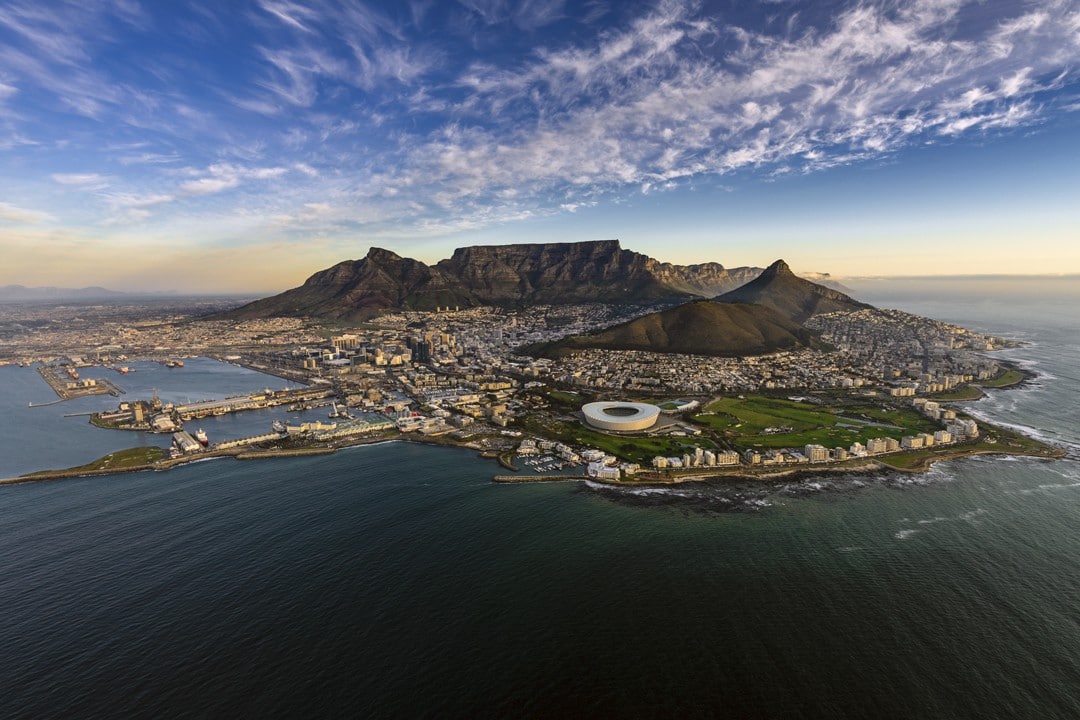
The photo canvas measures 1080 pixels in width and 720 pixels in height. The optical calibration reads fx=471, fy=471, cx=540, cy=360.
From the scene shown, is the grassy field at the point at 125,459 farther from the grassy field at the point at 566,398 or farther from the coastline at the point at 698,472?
the grassy field at the point at 566,398

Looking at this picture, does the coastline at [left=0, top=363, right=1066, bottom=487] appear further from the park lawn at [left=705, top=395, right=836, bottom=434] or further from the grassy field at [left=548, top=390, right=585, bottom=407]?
the grassy field at [left=548, top=390, right=585, bottom=407]

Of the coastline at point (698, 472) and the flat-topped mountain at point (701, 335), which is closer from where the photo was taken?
the coastline at point (698, 472)

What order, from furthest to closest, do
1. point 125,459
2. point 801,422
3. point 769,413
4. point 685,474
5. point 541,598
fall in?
point 769,413 → point 801,422 → point 125,459 → point 685,474 → point 541,598

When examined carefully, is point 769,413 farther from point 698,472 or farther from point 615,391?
point 698,472

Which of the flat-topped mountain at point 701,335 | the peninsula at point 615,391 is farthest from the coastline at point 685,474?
the flat-topped mountain at point 701,335

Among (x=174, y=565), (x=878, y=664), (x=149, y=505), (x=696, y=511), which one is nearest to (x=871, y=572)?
(x=878, y=664)

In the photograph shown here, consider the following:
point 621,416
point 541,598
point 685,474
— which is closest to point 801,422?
point 621,416

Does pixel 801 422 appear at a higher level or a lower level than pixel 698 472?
lower
